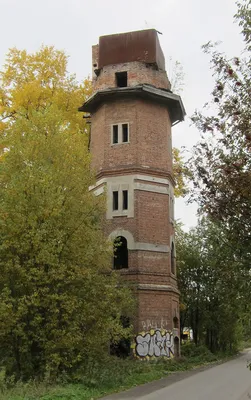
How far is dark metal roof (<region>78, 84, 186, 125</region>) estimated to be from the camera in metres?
24.7

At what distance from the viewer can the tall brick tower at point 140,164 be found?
2253cm

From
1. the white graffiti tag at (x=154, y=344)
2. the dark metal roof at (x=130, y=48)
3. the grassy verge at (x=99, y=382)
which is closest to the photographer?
the grassy verge at (x=99, y=382)

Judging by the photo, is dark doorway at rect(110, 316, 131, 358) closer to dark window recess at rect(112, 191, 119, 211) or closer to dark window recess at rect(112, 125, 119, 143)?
dark window recess at rect(112, 191, 119, 211)

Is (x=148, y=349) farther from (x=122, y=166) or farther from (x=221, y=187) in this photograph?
(x=221, y=187)

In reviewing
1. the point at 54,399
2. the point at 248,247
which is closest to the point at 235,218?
the point at 248,247

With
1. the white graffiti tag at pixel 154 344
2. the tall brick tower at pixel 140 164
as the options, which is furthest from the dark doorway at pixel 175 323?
the white graffiti tag at pixel 154 344

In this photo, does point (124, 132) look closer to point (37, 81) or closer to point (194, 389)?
point (37, 81)

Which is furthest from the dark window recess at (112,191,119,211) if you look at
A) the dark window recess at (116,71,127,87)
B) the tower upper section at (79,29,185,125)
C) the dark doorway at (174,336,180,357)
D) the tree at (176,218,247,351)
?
the tree at (176,218,247,351)

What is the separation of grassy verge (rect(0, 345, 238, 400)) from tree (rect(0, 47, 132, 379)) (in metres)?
0.63

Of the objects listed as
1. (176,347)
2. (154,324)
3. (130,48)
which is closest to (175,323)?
(176,347)

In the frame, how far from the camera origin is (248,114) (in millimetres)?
7500

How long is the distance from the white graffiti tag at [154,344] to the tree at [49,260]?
4.56 meters

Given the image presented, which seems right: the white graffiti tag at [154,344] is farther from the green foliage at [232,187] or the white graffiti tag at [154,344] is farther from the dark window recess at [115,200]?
the green foliage at [232,187]

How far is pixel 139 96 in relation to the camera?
2497 cm
